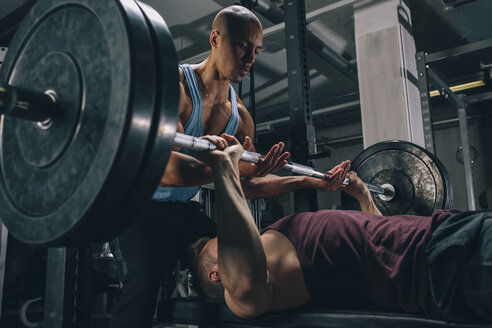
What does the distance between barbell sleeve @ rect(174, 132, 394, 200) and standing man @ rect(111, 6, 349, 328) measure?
0.07 meters

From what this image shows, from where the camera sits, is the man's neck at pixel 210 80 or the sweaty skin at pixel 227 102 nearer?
the sweaty skin at pixel 227 102

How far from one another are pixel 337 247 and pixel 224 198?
1.35 feet

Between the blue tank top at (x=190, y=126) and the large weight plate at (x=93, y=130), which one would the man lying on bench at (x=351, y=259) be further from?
the large weight plate at (x=93, y=130)

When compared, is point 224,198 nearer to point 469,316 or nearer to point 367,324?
point 367,324

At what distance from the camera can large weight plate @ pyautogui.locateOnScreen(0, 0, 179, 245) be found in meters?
0.75

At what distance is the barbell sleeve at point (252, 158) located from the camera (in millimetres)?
1136

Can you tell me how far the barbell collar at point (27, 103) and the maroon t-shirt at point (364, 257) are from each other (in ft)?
2.77

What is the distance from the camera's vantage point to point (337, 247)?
4.27 feet

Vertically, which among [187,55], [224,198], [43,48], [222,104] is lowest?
[224,198]

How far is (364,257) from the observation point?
129 cm

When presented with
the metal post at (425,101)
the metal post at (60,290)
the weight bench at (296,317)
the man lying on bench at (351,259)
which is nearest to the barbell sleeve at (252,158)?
the man lying on bench at (351,259)

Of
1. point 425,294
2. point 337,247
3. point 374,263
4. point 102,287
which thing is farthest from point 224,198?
point 102,287

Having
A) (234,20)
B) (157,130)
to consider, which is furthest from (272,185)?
(157,130)

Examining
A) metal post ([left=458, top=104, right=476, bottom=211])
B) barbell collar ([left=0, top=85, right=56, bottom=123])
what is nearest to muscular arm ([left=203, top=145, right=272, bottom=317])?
barbell collar ([left=0, top=85, right=56, bottom=123])
